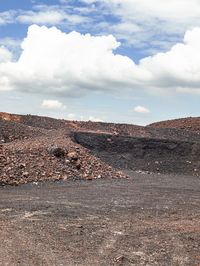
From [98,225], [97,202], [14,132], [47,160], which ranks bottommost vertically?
[98,225]

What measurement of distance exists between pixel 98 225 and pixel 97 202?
356 centimetres

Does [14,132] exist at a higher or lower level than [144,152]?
higher

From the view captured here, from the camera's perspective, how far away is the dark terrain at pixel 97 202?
32.1 ft

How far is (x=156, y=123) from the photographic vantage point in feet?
178

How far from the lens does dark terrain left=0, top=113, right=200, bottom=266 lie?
979 cm

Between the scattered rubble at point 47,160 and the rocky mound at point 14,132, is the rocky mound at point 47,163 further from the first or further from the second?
the rocky mound at point 14,132

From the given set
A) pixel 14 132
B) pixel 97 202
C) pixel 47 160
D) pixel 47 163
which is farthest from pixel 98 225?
pixel 14 132

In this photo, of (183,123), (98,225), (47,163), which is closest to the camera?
(98,225)

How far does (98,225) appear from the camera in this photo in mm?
12180

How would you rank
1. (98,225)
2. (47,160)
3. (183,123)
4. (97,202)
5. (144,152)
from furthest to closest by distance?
(183,123) < (144,152) < (47,160) < (97,202) < (98,225)

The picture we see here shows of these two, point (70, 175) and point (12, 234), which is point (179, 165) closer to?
point (70, 175)

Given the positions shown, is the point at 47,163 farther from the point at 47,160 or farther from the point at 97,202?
the point at 97,202

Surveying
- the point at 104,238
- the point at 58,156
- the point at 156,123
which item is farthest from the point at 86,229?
the point at 156,123

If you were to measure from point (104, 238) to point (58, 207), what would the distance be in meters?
3.86
